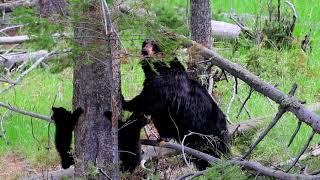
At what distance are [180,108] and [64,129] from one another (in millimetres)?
1235

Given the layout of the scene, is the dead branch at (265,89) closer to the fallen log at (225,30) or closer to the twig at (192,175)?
the twig at (192,175)

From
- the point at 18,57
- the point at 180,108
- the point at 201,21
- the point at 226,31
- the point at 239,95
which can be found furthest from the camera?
the point at 226,31

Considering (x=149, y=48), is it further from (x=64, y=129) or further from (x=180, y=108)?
(x=64, y=129)

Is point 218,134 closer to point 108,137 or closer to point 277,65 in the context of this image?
point 108,137

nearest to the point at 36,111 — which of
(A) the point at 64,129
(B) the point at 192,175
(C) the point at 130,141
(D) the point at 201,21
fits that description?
(D) the point at 201,21

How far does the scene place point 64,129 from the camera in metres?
5.83

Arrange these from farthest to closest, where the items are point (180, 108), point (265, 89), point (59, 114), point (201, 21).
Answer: point (201, 21) → point (180, 108) → point (59, 114) → point (265, 89)

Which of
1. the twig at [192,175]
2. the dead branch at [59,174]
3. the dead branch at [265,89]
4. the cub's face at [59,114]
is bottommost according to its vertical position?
the dead branch at [59,174]

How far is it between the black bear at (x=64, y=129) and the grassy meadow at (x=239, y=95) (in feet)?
2.79

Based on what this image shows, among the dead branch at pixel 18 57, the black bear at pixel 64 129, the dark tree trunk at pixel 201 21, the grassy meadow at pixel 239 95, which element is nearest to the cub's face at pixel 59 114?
the black bear at pixel 64 129

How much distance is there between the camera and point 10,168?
24.7ft

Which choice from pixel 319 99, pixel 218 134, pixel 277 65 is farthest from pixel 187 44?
pixel 277 65

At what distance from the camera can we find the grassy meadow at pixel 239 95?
7.50 m

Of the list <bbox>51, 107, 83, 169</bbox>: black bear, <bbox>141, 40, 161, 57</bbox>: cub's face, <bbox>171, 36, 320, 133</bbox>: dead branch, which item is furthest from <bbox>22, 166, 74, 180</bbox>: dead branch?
<bbox>171, 36, 320, 133</bbox>: dead branch
